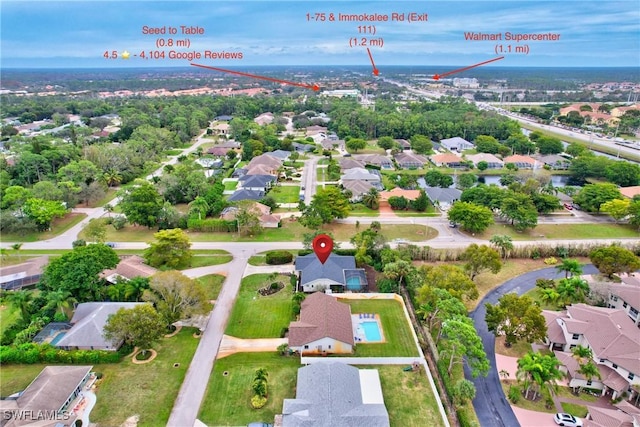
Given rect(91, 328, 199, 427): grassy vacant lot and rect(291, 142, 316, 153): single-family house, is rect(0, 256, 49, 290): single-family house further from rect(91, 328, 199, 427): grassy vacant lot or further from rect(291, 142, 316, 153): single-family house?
rect(291, 142, 316, 153): single-family house

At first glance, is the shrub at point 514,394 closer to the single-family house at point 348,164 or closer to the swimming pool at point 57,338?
the swimming pool at point 57,338

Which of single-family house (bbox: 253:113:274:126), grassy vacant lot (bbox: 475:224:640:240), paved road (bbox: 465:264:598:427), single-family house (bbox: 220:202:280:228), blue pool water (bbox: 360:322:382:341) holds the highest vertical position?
single-family house (bbox: 253:113:274:126)

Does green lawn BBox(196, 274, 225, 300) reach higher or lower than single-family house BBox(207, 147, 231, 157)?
lower

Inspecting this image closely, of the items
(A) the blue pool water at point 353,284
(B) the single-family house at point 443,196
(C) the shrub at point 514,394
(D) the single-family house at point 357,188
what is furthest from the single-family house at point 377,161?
(C) the shrub at point 514,394

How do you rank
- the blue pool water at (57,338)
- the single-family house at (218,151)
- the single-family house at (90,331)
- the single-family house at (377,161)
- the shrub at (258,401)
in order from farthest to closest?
the single-family house at (218,151) → the single-family house at (377,161) → the blue pool water at (57,338) → the single-family house at (90,331) → the shrub at (258,401)

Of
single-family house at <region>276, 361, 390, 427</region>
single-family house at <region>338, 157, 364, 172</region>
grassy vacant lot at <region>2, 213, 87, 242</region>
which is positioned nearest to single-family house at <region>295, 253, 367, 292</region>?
single-family house at <region>276, 361, 390, 427</region>

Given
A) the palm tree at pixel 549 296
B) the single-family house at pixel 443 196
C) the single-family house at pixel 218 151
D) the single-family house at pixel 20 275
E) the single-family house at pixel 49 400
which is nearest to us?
the single-family house at pixel 49 400

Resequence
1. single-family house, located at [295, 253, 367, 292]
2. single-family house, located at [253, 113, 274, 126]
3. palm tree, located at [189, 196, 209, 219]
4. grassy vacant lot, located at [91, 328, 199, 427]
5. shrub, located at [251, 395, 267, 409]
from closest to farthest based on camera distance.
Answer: grassy vacant lot, located at [91, 328, 199, 427] < shrub, located at [251, 395, 267, 409] < single-family house, located at [295, 253, 367, 292] < palm tree, located at [189, 196, 209, 219] < single-family house, located at [253, 113, 274, 126]

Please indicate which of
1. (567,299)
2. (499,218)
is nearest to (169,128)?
(499,218)
